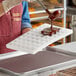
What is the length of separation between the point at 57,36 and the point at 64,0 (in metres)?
2.34

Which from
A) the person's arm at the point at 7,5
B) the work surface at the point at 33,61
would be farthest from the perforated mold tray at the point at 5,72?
the person's arm at the point at 7,5

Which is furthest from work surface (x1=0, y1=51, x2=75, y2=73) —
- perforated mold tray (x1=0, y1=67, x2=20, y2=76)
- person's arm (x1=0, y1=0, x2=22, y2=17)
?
person's arm (x1=0, y1=0, x2=22, y2=17)

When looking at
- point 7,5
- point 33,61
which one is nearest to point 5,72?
point 33,61

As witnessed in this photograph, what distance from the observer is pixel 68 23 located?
3.75 metres

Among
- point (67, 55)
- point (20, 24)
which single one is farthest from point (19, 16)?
point (67, 55)

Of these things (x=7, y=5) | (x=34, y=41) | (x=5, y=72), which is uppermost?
(x=7, y=5)

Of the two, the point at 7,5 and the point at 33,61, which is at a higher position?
the point at 7,5

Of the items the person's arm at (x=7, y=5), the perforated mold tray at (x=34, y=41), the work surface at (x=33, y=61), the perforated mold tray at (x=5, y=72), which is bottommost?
the perforated mold tray at (x=5, y=72)

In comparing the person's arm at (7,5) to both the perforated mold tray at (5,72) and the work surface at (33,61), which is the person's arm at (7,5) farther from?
the perforated mold tray at (5,72)

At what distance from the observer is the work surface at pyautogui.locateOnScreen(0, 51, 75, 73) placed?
123 centimetres

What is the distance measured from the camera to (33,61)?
132 cm

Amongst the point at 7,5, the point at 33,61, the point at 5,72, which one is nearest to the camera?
the point at 5,72

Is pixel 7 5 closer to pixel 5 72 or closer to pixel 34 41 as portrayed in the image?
pixel 34 41

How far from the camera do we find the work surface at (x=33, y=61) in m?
1.23
